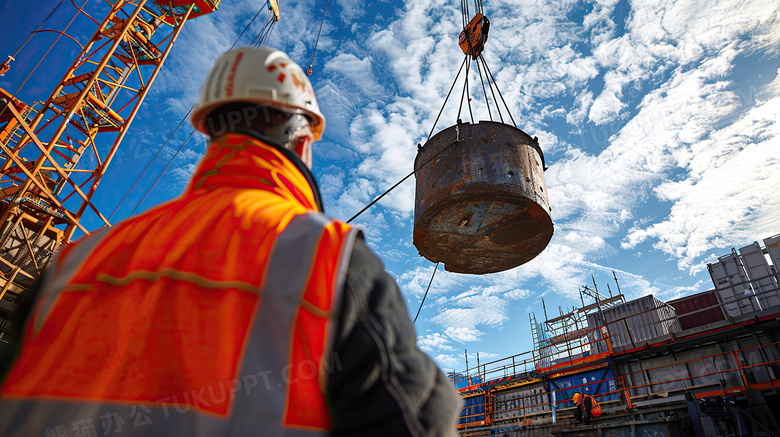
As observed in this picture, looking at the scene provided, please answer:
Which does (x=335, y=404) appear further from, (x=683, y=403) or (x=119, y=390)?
(x=683, y=403)

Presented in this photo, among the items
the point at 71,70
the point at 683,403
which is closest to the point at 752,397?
the point at 683,403

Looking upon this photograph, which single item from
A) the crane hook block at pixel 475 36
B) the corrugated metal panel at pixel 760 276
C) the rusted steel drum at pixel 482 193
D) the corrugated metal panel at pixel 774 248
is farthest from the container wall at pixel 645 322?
the crane hook block at pixel 475 36

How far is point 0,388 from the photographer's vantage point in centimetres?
77

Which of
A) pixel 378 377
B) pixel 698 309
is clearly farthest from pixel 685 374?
pixel 378 377

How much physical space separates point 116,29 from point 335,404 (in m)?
22.7

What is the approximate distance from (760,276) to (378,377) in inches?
746

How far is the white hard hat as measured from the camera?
4.80 feet

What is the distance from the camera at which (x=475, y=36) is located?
7980 millimetres

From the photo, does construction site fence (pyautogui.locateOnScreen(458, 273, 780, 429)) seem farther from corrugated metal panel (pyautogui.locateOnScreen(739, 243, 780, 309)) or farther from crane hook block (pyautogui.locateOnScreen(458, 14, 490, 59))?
crane hook block (pyautogui.locateOnScreen(458, 14, 490, 59))

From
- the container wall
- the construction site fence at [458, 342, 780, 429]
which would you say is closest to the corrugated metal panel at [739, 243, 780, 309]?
the construction site fence at [458, 342, 780, 429]

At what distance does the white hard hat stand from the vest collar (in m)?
0.29

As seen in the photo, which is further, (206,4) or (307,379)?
(206,4)

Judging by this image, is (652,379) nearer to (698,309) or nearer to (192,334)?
(698,309)

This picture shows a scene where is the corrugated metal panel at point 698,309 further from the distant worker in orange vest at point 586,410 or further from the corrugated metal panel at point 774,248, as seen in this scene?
the distant worker in orange vest at point 586,410
